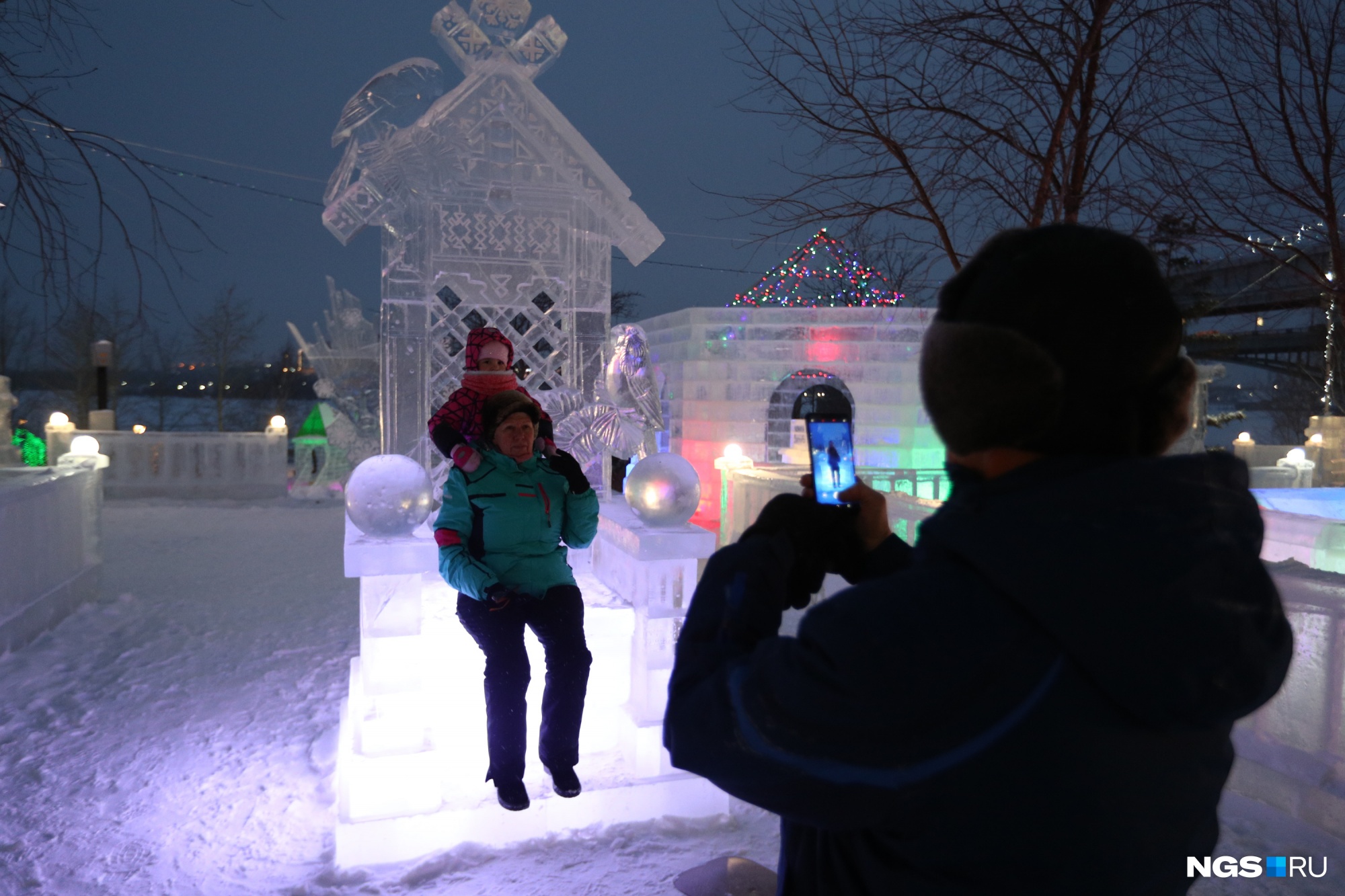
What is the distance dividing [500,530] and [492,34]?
3021mm

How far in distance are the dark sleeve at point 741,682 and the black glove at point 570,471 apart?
7.36 ft

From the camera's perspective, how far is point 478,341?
384cm

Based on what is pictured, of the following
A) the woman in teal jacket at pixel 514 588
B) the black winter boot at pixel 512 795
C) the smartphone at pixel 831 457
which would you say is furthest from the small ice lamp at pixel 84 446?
the smartphone at pixel 831 457

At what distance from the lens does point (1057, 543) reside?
835 mm

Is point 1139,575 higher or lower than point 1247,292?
lower

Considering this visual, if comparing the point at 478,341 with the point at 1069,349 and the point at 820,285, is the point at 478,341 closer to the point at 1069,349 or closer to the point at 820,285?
the point at 1069,349

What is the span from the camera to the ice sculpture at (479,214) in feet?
14.6

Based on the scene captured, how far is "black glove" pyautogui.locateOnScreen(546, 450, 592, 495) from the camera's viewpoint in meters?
3.35

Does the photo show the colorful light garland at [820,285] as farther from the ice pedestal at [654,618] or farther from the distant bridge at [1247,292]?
the ice pedestal at [654,618]

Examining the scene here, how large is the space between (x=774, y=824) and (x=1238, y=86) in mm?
5642

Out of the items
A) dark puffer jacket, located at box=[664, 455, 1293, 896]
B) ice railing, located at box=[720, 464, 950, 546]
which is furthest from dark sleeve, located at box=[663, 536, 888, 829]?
ice railing, located at box=[720, 464, 950, 546]

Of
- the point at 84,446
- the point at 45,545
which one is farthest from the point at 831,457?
the point at 84,446

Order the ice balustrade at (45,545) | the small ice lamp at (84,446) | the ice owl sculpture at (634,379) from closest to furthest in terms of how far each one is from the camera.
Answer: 1. the ice owl sculpture at (634,379)
2. the ice balustrade at (45,545)
3. the small ice lamp at (84,446)

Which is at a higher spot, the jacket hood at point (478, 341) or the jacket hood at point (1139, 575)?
the jacket hood at point (478, 341)
